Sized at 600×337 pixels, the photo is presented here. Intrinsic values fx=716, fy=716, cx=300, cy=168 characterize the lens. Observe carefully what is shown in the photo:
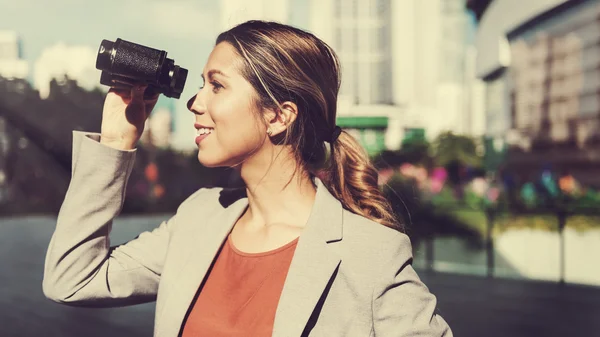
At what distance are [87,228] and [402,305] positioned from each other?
0.85m

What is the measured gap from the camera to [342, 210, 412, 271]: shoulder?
1824 mm

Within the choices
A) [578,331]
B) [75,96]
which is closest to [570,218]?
[578,331]

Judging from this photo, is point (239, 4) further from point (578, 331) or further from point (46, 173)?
point (46, 173)

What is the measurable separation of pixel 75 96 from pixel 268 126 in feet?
30.9

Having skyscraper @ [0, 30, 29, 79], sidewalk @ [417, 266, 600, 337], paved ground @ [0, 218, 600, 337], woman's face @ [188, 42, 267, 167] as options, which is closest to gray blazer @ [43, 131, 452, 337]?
woman's face @ [188, 42, 267, 167]

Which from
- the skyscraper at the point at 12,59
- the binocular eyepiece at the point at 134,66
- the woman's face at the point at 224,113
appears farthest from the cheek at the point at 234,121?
the skyscraper at the point at 12,59

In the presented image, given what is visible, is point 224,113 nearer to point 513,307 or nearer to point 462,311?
point 462,311

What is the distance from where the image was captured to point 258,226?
7.09 ft

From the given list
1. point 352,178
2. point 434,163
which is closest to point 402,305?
point 352,178

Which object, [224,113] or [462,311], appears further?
[462,311]

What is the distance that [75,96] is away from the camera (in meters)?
10.9

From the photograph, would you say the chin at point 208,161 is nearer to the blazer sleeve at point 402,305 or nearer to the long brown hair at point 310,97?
the long brown hair at point 310,97

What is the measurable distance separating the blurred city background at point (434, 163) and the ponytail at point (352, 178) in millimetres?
104

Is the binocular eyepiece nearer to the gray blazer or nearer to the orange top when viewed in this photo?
the gray blazer
